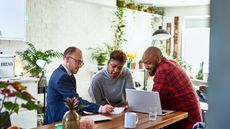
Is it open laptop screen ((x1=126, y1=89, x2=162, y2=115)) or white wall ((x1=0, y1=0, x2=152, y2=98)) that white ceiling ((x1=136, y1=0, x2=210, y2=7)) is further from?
open laptop screen ((x1=126, y1=89, x2=162, y2=115))

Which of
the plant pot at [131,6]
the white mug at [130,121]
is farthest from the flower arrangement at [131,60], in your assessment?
the white mug at [130,121]

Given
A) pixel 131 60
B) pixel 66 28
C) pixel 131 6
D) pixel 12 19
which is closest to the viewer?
pixel 12 19

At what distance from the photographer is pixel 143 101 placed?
9.62 feet

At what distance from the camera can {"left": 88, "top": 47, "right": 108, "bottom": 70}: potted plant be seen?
6320mm

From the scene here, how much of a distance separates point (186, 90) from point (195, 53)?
564 centimetres

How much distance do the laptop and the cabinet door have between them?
224cm

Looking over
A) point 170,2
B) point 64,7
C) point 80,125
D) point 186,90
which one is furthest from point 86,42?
point 80,125

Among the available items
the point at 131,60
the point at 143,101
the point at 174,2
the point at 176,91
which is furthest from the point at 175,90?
the point at 174,2

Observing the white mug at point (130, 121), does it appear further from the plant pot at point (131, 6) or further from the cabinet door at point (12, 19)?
the plant pot at point (131, 6)

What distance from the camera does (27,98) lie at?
1.35 meters

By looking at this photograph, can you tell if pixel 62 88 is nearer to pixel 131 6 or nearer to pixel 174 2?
pixel 131 6

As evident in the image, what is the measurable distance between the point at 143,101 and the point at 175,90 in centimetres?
35

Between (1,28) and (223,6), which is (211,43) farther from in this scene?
(1,28)

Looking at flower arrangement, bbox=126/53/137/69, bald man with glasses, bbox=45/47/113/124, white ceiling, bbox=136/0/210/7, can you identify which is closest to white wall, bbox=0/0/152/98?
flower arrangement, bbox=126/53/137/69
